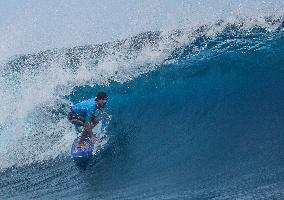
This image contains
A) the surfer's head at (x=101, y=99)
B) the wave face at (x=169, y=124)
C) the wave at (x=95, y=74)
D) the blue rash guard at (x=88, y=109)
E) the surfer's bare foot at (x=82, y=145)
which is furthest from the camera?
the wave at (x=95, y=74)

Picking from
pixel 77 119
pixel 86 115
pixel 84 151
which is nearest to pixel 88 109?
pixel 86 115

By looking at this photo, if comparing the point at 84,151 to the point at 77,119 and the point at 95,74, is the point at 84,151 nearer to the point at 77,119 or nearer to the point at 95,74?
the point at 77,119

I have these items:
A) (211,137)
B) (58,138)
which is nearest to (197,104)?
(211,137)

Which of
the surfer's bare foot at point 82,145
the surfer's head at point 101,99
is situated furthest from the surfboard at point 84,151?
the surfer's head at point 101,99

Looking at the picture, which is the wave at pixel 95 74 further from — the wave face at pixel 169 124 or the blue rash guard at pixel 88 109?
the blue rash guard at pixel 88 109

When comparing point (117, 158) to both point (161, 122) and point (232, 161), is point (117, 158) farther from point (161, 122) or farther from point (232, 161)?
point (232, 161)

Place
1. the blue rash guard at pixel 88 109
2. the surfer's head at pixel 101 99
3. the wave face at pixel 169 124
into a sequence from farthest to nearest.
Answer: the blue rash guard at pixel 88 109, the surfer's head at pixel 101 99, the wave face at pixel 169 124

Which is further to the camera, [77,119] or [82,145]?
[77,119]

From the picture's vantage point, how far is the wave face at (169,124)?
23.3 ft

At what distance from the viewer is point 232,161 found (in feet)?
24.1

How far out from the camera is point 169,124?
33.0ft

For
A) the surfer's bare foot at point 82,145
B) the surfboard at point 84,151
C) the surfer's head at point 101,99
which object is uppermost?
the surfer's head at point 101,99

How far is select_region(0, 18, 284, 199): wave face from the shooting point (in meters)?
7.11

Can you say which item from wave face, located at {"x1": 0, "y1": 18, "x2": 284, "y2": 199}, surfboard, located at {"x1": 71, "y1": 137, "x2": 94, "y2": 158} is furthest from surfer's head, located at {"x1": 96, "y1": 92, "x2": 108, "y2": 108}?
wave face, located at {"x1": 0, "y1": 18, "x2": 284, "y2": 199}
